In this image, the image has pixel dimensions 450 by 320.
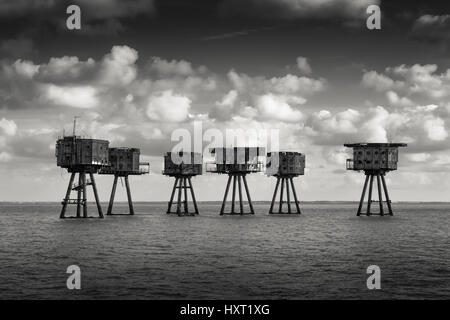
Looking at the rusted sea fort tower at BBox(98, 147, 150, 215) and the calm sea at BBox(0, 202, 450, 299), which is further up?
the rusted sea fort tower at BBox(98, 147, 150, 215)

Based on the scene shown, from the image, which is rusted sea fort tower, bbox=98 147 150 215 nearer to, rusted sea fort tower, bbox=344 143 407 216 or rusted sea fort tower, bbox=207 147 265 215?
rusted sea fort tower, bbox=207 147 265 215

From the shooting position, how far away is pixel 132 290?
2717 centimetres

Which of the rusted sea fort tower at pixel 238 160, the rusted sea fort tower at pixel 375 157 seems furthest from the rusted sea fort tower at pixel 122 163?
the rusted sea fort tower at pixel 375 157

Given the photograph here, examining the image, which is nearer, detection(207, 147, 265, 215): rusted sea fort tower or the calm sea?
the calm sea

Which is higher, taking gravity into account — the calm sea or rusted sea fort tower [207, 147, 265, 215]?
rusted sea fort tower [207, 147, 265, 215]

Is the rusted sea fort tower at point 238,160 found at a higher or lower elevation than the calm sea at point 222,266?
higher

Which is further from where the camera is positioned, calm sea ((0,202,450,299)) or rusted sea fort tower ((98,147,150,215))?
rusted sea fort tower ((98,147,150,215))

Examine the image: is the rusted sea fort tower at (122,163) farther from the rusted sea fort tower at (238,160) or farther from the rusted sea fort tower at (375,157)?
the rusted sea fort tower at (375,157)

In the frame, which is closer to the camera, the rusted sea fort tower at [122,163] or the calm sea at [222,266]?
the calm sea at [222,266]

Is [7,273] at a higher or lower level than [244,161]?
lower

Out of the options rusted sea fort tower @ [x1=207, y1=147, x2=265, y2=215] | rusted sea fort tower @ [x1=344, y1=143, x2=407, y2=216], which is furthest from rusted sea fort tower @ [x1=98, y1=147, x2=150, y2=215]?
rusted sea fort tower @ [x1=344, y1=143, x2=407, y2=216]
